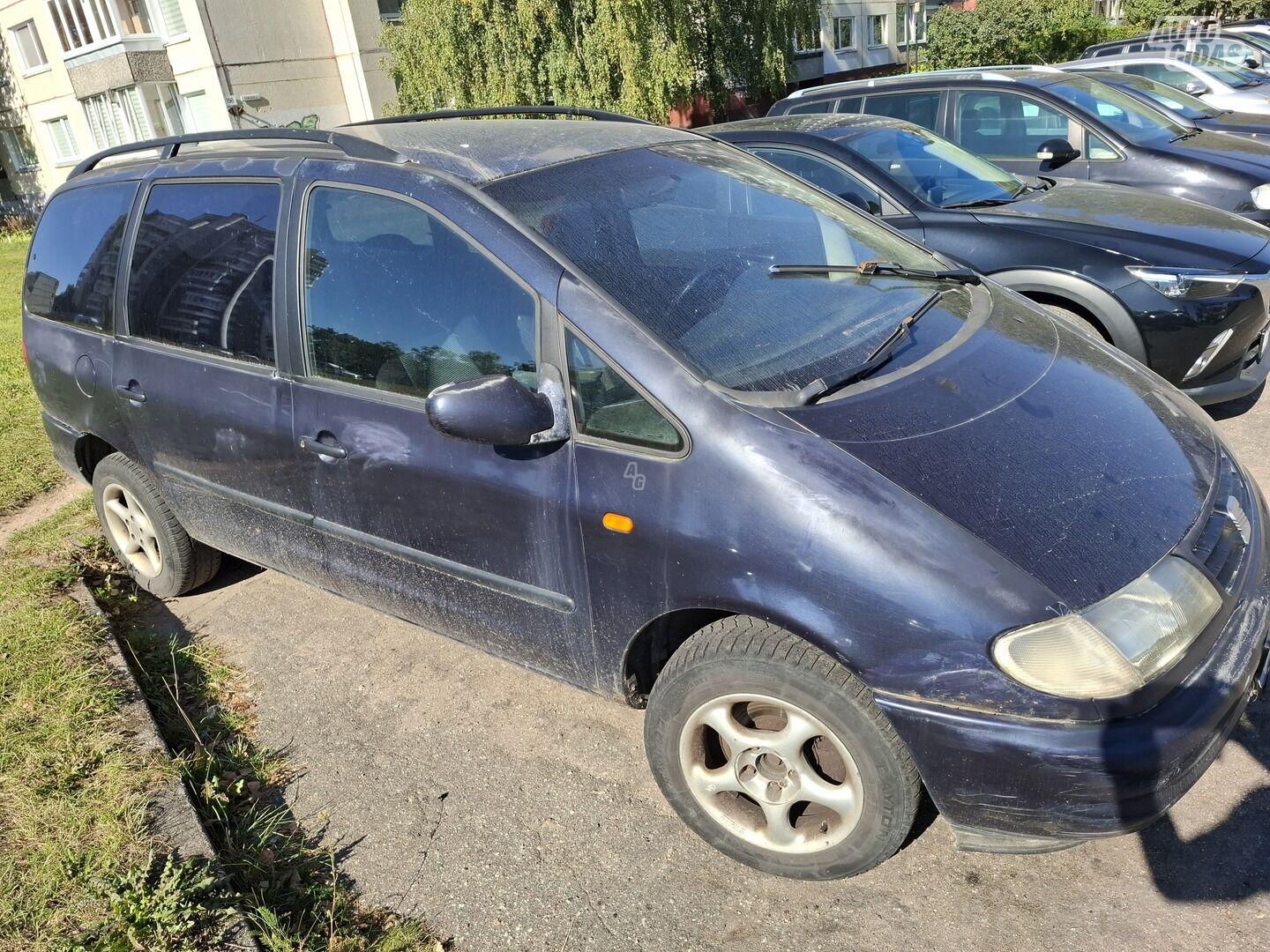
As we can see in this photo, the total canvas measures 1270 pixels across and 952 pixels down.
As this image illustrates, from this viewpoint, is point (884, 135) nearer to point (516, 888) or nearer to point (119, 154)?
point (119, 154)

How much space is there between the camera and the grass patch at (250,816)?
2.37m

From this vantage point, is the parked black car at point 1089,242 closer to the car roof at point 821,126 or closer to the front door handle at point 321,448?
the car roof at point 821,126

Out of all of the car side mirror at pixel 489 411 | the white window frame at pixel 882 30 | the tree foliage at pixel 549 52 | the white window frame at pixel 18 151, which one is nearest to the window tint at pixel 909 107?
the car side mirror at pixel 489 411

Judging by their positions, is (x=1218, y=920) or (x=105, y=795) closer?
(x=1218, y=920)

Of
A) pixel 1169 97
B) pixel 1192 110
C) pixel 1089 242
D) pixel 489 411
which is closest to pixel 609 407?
pixel 489 411

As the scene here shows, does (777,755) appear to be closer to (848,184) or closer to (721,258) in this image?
(721,258)

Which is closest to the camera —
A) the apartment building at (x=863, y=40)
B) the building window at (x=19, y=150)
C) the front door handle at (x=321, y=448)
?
the front door handle at (x=321, y=448)

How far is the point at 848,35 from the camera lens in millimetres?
29969

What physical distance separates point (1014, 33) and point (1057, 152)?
23.3 m

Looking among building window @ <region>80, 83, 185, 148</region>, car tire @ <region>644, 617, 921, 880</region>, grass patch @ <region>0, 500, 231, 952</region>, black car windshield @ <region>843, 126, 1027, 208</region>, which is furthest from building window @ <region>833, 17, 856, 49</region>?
car tire @ <region>644, 617, 921, 880</region>

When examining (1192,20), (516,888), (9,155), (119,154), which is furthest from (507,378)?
(9,155)

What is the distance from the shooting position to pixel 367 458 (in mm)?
2848

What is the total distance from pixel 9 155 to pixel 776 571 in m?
36.5

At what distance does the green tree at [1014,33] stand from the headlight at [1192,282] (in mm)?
24871
